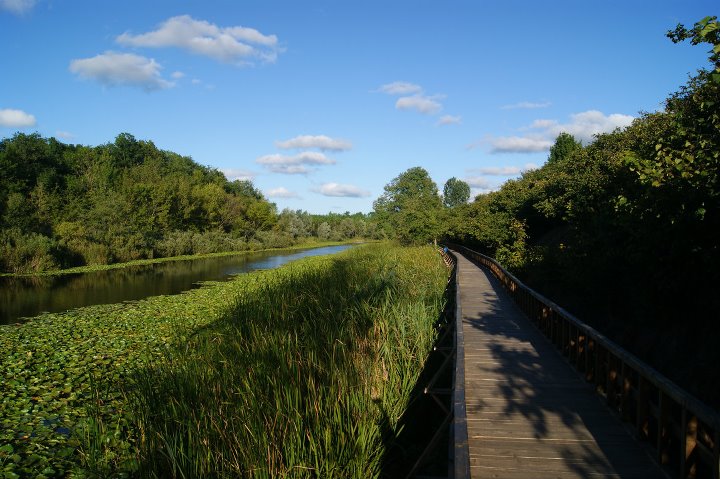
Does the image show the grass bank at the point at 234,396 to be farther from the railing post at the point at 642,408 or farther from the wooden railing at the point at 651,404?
the railing post at the point at 642,408

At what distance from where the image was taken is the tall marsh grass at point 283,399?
3.73m

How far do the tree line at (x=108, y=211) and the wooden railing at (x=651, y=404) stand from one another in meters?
29.3

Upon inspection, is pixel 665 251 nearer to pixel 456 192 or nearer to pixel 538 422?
pixel 538 422

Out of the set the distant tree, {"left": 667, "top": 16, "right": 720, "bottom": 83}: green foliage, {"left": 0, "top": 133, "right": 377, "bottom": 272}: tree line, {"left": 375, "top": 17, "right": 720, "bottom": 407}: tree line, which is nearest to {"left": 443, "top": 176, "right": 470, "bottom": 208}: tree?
{"left": 0, "top": 133, "right": 377, "bottom": 272}: tree line

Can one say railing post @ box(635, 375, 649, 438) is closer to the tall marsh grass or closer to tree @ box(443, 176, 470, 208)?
the tall marsh grass

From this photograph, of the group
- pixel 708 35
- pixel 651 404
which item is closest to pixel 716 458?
pixel 651 404

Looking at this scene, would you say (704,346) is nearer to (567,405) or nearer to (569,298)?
(567,405)

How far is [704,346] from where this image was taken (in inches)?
222

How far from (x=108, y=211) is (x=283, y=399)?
3632 centimetres

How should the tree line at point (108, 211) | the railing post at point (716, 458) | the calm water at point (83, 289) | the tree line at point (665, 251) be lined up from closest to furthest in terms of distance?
the railing post at point (716, 458) → the tree line at point (665, 251) → the calm water at point (83, 289) → the tree line at point (108, 211)

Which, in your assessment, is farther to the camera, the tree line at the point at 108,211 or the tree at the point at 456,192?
the tree at the point at 456,192

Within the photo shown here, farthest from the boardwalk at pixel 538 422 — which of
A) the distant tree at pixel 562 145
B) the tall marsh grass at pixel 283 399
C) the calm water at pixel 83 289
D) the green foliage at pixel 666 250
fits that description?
the distant tree at pixel 562 145

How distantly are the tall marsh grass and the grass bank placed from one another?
0.02m

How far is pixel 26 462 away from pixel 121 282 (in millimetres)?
19141
